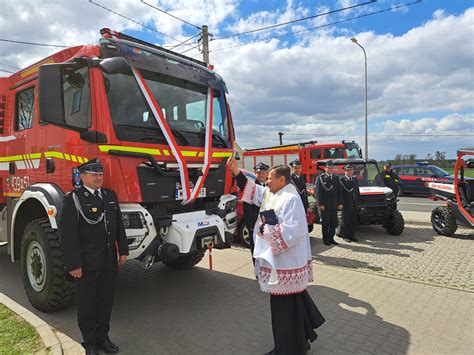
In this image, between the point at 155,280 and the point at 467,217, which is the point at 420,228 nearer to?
the point at 467,217

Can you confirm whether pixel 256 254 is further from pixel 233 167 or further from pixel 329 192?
pixel 329 192

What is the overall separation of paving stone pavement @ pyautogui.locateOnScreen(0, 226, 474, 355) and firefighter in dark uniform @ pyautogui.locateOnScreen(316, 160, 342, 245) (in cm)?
163

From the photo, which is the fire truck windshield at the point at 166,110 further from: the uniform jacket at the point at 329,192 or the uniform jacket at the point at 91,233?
the uniform jacket at the point at 329,192

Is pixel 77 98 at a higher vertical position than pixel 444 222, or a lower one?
higher

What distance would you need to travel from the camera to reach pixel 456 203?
821 centimetres

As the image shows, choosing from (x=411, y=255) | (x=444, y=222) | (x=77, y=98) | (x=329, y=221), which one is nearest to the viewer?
(x=77, y=98)

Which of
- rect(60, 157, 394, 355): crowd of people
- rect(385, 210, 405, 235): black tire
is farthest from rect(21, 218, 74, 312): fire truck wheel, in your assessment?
rect(385, 210, 405, 235): black tire

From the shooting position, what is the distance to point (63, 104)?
3.74 metres

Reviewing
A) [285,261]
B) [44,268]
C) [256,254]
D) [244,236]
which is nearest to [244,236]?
[244,236]

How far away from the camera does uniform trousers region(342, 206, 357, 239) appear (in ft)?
27.2

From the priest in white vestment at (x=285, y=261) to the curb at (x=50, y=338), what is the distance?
191 cm

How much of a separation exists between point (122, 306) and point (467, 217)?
23.7 feet

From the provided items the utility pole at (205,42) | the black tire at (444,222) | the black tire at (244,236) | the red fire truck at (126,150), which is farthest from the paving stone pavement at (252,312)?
the utility pole at (205,42)

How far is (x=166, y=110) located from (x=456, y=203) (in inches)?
280
